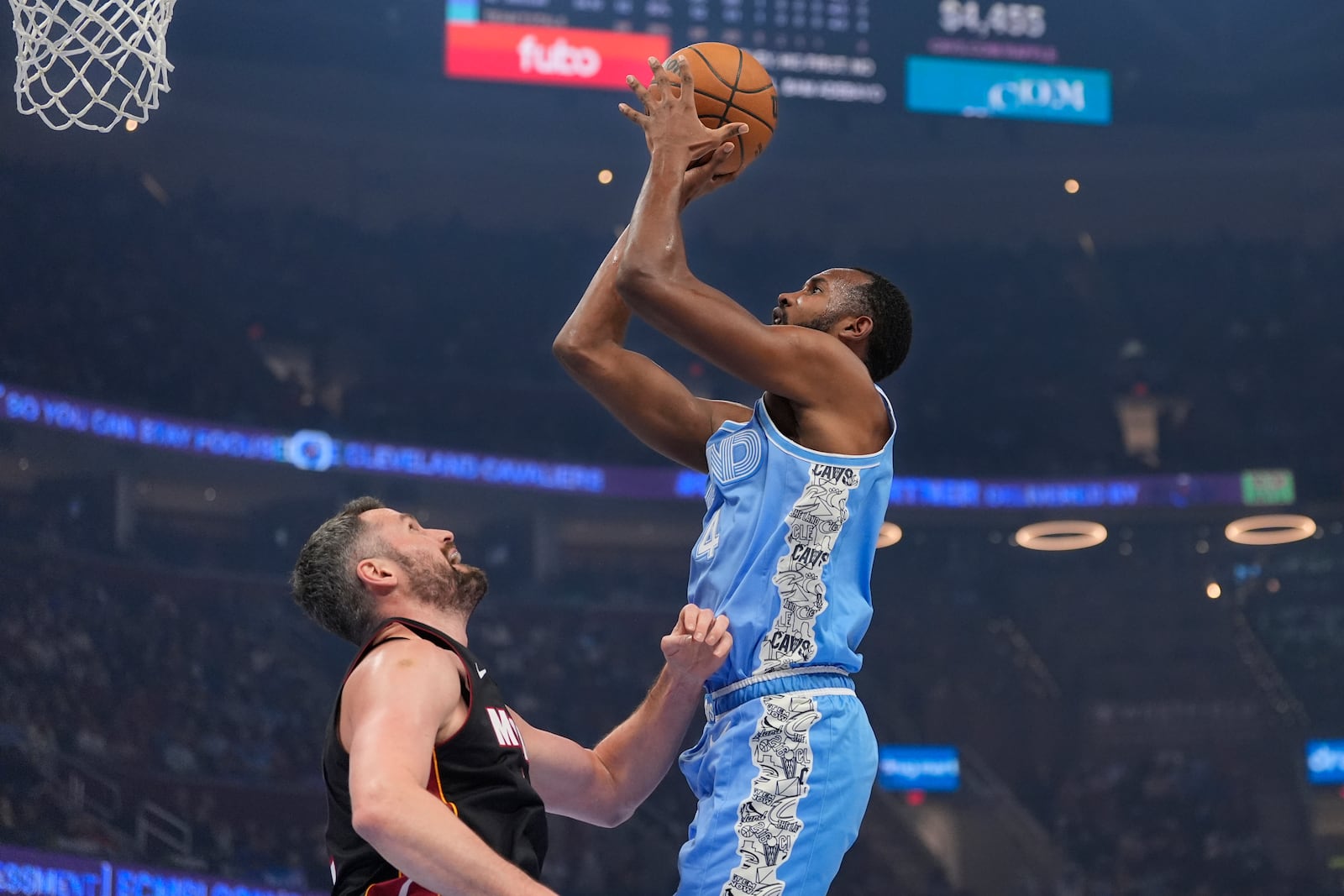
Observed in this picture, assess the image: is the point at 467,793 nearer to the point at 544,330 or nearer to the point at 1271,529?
the point at 544,330

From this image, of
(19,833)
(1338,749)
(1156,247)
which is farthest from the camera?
(1156,247)

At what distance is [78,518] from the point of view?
1312 cm

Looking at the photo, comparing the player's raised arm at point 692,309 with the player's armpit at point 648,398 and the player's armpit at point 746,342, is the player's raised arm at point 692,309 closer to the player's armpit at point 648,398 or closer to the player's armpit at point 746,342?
the player's armpit at point 746,342

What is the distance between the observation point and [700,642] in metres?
2.85

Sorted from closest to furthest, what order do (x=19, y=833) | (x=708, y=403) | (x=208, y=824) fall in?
(x=708, y=403) → (x=19, y=833) → (x=208, y=824)

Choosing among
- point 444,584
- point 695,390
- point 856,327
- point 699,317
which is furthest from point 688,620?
point 695,390

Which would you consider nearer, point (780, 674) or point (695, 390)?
point (780, 674)

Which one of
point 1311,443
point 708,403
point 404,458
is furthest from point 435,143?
point 708,403

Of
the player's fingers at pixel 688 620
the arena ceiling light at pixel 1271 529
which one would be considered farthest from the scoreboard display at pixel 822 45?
the player's fingers at pixel 688 620

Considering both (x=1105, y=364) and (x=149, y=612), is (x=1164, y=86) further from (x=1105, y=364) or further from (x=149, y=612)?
(x=149, y=612)

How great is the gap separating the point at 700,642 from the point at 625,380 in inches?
29.3

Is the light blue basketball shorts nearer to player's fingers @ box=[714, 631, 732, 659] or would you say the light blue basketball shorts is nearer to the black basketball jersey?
player's fingers @ box=[714, 631, 732, 659]

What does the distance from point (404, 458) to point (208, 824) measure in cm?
472

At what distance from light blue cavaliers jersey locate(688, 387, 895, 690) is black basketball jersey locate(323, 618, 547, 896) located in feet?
1.72
